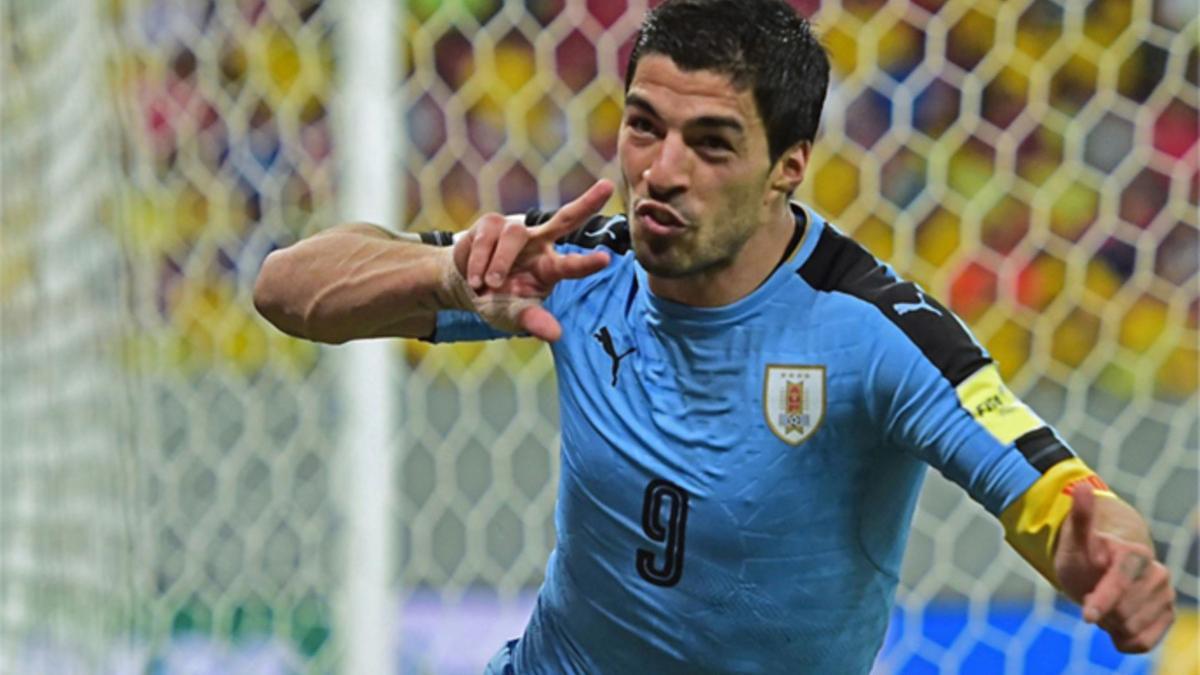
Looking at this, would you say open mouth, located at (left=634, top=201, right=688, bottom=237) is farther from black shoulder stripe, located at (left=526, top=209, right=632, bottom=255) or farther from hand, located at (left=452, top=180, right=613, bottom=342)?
black shoulder stripe, located at (left=526, top=209, right=632, bottom=255)

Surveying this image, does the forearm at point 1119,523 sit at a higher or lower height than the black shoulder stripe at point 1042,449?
lower

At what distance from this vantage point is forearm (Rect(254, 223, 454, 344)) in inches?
79.4

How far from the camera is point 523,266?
178cm

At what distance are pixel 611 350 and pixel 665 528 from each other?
8.8 inches

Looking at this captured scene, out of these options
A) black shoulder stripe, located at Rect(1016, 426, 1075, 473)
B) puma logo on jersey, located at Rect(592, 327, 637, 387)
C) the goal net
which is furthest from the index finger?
the goal net

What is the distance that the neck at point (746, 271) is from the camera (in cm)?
201

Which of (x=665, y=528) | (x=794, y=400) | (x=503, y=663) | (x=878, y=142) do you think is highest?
(x=878, y=142)

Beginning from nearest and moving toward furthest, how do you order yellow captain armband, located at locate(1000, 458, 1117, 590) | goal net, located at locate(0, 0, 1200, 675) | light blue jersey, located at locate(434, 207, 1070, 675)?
yellow captain armband, located at locate(1000, 458, 1117, 590), light blue jersey, located at locate(434, 207, 1070, 675), goal net, located at locate(0, 0, 1200, 675)

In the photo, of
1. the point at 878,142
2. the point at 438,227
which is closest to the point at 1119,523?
the point at 878,142

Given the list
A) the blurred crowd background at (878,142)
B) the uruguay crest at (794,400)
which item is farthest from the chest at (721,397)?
the blurred crowd background at (878,142)

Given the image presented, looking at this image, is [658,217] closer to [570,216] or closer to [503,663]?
[570,216]

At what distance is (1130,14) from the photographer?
3623mm

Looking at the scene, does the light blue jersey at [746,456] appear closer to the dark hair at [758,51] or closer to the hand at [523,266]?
the dark hair at [758,51]

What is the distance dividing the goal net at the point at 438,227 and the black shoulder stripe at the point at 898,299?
1755 millimetres
